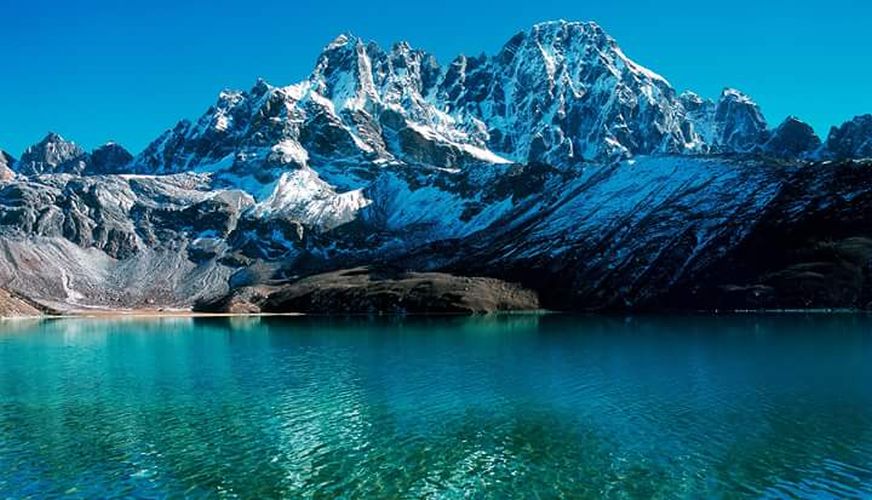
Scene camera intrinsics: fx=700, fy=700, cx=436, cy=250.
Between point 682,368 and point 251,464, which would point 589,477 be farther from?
point 682,368

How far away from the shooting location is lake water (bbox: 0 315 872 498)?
4638 cm

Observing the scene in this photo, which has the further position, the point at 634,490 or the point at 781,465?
the point at 781,465

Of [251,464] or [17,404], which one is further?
[17,404]

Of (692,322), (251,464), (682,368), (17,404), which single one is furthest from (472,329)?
(251,464)

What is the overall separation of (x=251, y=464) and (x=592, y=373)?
56.6 meters

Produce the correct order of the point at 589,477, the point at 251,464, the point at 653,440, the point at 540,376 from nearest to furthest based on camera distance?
the point at 589,477 < the point at 251,464 < the point at 653,440 < the point at 540,376

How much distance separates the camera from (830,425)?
2395 inches

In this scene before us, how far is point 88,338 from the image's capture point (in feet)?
589

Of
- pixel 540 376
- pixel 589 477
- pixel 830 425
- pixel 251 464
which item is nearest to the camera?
pixel 589 477

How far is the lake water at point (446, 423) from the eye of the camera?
152 feet

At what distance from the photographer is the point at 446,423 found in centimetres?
6438

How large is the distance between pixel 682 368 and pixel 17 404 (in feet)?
276

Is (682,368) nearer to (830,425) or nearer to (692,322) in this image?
(830,425)

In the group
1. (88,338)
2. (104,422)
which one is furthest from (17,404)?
(88,338)
